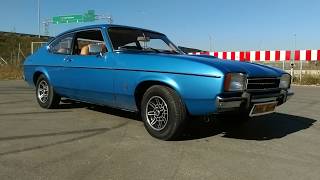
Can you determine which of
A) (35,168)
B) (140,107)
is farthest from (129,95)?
(35,168)

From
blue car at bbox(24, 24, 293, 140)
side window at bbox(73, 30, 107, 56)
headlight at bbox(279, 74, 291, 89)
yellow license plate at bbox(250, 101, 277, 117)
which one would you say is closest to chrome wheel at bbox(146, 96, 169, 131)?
blue car at bbox(24, 24, 293, 140)

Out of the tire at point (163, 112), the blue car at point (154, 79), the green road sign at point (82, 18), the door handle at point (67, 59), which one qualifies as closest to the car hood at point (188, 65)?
the blue car at point (154, 79)

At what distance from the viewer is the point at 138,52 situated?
6816 mm

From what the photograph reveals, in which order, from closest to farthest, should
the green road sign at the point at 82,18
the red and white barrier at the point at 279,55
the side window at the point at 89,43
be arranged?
1. the side window at the point at 89,43
2. the red and white barrier at the point at 279,55
3. the green road sign at the point at 82,18

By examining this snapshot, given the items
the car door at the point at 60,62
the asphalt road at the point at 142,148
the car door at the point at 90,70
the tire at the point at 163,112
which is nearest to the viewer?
the asphalt road at the point at 142,148

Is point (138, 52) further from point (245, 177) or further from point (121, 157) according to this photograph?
point (245, 177)

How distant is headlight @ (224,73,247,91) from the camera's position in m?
5.43

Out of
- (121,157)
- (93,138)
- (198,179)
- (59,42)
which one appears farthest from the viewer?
(59,42)

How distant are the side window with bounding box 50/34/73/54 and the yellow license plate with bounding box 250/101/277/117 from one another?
11.8 feet

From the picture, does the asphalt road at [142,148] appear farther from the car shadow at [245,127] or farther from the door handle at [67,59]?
the door handle at [67,59]

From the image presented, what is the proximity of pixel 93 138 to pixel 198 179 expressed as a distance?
2.08 metres

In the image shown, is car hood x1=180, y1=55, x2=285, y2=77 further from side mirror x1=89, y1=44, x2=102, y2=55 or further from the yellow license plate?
side mirror x1=89, y1=44, x2=102, y2=55

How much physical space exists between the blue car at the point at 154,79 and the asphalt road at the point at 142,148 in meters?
0.36

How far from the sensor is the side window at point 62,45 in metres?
8.03
